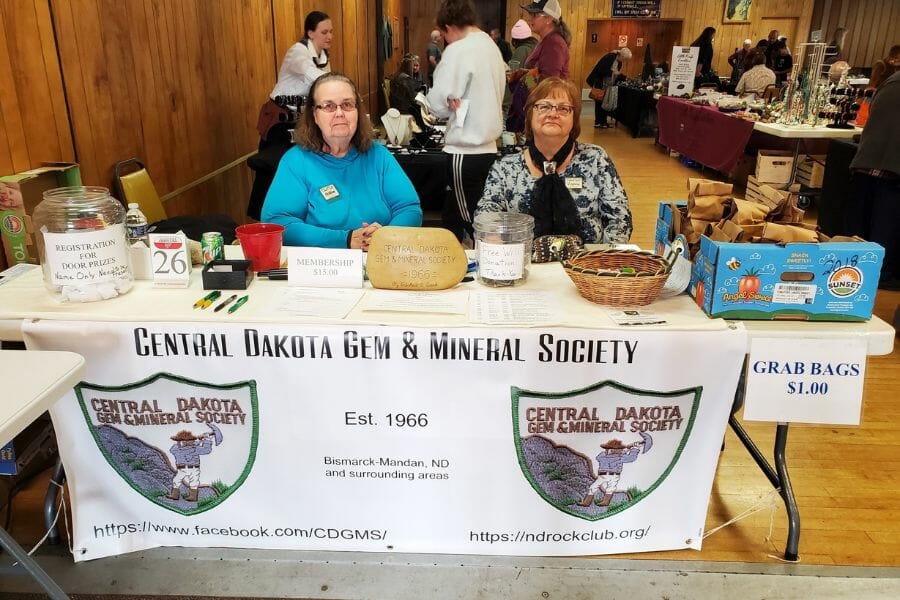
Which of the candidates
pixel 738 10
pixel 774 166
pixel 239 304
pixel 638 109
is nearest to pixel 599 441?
pixel 239 304

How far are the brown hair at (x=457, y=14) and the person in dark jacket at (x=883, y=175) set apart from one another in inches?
89.9

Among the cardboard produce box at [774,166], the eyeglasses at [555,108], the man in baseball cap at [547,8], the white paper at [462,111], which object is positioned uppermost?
the man in baseball cap at [547,8]

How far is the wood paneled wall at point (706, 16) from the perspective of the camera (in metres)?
14.1

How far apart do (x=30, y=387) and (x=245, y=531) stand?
2.46ft

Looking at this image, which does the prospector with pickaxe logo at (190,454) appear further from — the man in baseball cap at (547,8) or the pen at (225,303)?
the man in baseball cap at (547,8)

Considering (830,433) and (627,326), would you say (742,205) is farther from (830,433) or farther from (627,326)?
(830,433)

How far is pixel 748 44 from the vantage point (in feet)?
33.7

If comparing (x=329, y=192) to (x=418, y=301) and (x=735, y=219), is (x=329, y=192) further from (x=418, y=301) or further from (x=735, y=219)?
(x=735, y=219)

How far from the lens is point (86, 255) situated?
5.02 feet

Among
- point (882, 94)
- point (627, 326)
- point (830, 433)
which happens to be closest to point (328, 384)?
point (627, 326)

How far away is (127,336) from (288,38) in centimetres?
491

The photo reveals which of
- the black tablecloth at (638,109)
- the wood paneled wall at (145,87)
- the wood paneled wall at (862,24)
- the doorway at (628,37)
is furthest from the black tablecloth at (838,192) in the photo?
the doorway at (628,37)

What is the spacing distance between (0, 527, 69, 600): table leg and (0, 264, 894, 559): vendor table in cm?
35

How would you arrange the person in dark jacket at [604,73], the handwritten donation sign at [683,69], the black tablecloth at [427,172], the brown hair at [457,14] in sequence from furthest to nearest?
the person in dark jacket at [604,73]
the handwritten donation sign at [683,69]
the black tablecloth at [427,172]
the brown hair at [457,14]
